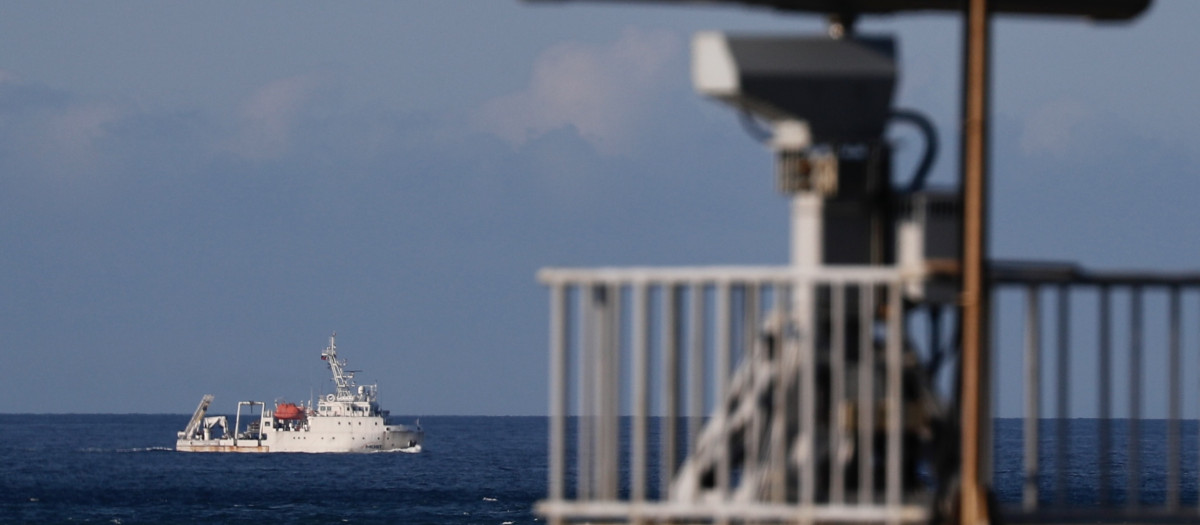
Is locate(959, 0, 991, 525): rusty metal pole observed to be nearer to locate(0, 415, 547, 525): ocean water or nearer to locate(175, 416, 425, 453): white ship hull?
locate(0, 415, 547, 525): ocean water

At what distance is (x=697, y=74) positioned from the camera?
382 inches

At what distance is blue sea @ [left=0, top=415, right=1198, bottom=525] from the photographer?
84.3 m

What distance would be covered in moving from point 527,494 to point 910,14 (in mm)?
87171

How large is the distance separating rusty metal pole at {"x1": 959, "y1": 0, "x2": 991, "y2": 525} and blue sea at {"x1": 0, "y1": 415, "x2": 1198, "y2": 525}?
51385 millimetres

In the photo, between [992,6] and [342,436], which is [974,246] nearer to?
[992,6]

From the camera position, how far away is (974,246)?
9.38m

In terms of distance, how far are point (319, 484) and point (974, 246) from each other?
98260mm

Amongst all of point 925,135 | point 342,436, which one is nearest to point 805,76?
point 925,135

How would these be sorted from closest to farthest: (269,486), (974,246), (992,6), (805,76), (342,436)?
1. (974,246)
2. (805,76)
3. (992,6)
4. (269,486)
5. (342,436)

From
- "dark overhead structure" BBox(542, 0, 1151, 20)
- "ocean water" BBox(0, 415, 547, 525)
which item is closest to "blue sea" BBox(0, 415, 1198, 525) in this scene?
"ocean water" BBox(0, 415, 547, 525)

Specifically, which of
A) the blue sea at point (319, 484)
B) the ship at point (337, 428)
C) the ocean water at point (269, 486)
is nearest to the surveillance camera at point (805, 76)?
the blue sea at point (319, 484)

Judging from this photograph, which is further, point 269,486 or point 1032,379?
point 269,486

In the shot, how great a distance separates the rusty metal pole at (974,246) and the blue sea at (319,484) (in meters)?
51.4

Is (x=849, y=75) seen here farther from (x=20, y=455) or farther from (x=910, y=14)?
(x=20, y=455)
